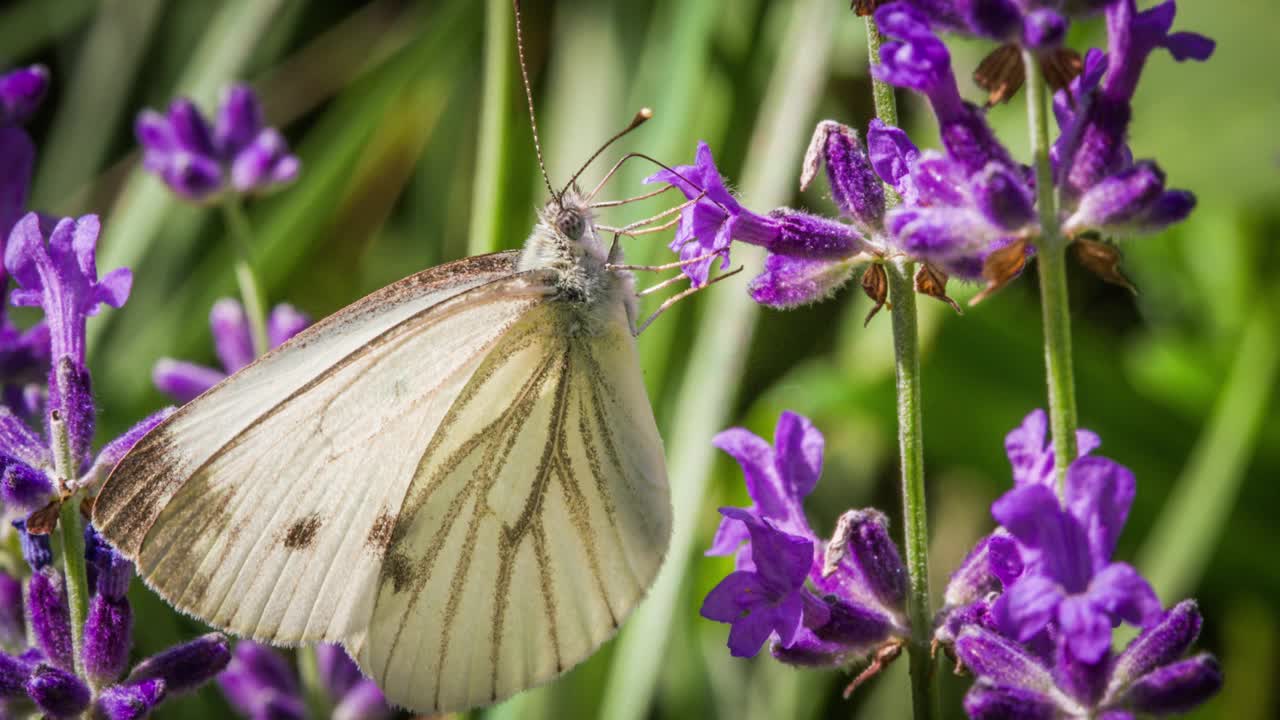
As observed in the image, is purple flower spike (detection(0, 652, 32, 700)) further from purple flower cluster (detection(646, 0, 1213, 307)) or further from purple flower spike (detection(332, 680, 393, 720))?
purple flower cluster (detection(646, 0, 1213, 307))

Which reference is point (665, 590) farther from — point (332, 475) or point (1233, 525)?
point (1233, 525)

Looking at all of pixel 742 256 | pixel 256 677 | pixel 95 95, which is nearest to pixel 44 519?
pixel 256 677

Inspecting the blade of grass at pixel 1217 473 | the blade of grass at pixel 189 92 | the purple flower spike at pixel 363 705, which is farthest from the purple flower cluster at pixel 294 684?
the blade of grass at pixel 1217 473

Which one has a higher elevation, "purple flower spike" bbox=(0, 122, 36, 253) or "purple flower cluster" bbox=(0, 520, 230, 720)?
"purple flower spike" bbox=(0, 122, 36, 253)

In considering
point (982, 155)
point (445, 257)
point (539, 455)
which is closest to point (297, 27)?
point (445, 257)

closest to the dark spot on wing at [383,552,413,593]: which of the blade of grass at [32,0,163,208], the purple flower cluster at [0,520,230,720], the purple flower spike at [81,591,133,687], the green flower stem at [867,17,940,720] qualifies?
the purple flower cluster at [0,520,230,720]

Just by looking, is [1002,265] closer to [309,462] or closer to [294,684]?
[309,462]
